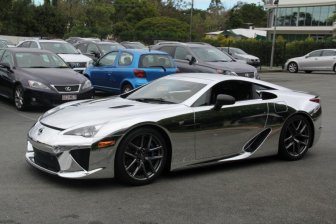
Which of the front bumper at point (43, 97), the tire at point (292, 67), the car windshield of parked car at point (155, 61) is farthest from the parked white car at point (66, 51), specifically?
the tire at point (292, 67)

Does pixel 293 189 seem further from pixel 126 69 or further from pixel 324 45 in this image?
pixel 324 45

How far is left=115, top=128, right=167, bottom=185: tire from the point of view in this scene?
5.80 meters

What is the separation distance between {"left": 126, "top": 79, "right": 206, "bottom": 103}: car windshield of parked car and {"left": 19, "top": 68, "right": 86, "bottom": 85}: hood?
4.84 metres

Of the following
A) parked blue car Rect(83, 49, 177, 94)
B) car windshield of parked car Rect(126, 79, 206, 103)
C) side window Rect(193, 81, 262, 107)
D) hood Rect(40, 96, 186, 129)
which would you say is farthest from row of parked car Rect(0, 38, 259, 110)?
side window Rect(193, 81, 262, 107)

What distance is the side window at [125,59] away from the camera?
544 inches

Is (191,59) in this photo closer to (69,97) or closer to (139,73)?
(139,73)

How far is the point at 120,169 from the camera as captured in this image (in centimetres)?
577

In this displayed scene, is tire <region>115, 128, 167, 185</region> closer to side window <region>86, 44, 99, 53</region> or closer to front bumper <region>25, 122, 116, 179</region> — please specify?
front bumper <region>25, 122, 116, 179</region>

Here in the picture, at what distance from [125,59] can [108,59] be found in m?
1.16

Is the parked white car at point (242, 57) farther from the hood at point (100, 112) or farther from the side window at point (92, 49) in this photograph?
the hood at point (100, 112)

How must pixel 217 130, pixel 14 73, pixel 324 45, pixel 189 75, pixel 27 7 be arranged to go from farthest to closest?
pixel 27 7 < pixel 324 45 < pixel 14 73 < pixel 189 75 < pixel 217 130

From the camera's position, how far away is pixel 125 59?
45.9ft

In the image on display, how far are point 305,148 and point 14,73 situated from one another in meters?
7.53

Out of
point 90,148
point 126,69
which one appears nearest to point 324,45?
point 126,69
